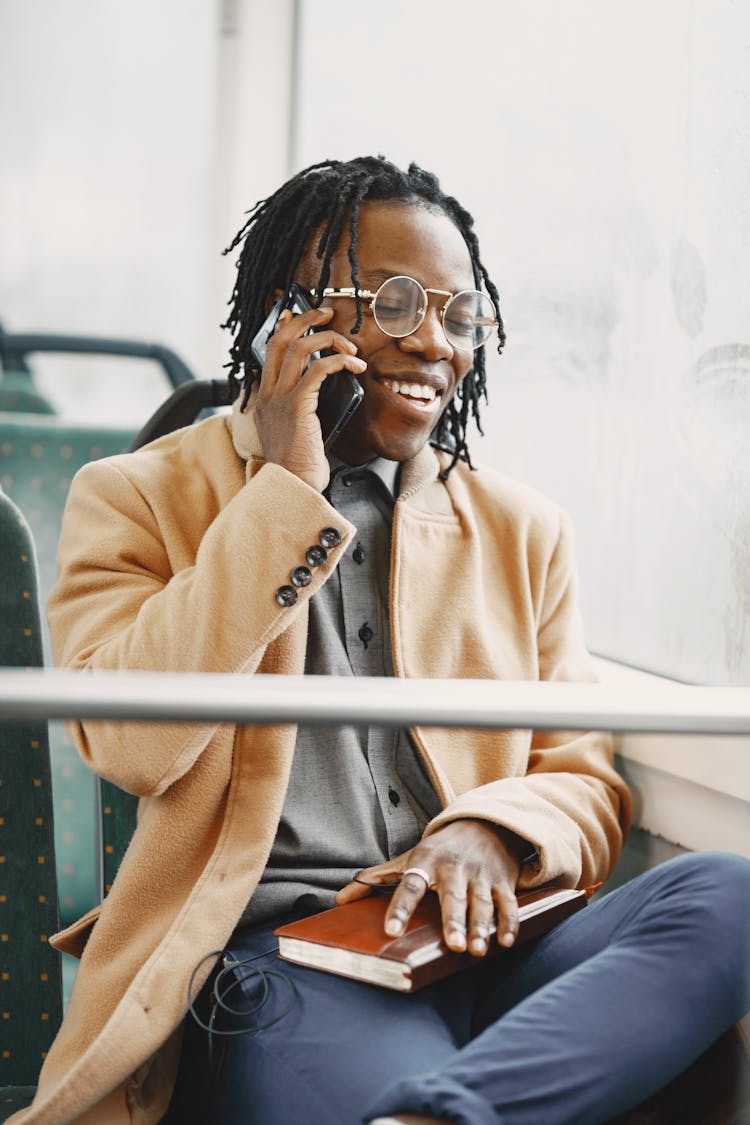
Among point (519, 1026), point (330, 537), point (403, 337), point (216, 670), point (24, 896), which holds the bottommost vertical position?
point (24, 896)

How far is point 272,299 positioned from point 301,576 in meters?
0.40

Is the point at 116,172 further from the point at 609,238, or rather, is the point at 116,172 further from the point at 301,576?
the point at 301,576

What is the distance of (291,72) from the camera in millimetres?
2832

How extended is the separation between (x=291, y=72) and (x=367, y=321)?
1913 millimetres

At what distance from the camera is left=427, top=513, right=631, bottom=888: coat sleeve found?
105 centimetres

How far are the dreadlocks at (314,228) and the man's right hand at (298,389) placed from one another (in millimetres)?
37

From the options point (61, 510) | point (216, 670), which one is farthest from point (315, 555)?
point (61, 510)

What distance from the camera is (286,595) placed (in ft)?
3.23

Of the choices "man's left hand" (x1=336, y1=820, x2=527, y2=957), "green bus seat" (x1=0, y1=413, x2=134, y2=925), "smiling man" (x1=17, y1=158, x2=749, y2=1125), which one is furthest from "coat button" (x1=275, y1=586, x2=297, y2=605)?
"green bus seat" (x1=0, y1=413, x2=134, y2=925)

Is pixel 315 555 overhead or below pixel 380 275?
below

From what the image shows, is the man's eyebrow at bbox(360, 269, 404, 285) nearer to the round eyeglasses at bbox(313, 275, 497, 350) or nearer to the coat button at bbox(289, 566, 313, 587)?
the round eyeglasses at bbox(313, 275, 497, 350)

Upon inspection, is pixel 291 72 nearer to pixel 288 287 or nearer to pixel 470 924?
pixel 288 287

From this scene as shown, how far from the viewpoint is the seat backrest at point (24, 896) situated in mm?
1053

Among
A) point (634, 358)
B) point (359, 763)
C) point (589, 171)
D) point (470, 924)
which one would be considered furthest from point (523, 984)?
point (589, 171)
